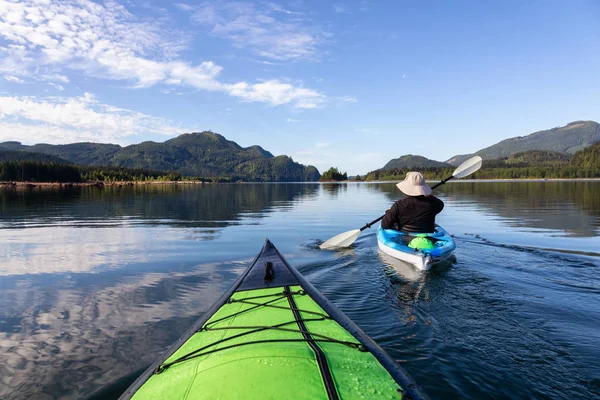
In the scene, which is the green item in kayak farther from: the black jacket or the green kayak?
the green kayak

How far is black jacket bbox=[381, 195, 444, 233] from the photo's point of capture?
1019 centimetres

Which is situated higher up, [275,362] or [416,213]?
[416,213]

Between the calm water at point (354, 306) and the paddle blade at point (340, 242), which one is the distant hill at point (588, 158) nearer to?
the paddle blade at point (340, 242)

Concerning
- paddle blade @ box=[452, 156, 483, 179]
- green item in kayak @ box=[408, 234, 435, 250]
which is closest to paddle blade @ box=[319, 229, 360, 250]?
green item in kayak @ box=[408, 234, 435, 250]

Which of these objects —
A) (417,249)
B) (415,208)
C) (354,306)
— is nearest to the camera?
(354,306)

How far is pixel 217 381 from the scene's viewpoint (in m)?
2.84

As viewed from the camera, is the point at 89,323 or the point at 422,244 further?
the point at 422,244

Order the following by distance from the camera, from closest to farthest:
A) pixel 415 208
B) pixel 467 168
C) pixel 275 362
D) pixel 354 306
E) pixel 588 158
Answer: pixel 275 362, pixel 354 306, pixel 415 208, pixel 467 168, pixel 588 158

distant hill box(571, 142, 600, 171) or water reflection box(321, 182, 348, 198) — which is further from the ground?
distant hill box(571, 142, 600, 171)

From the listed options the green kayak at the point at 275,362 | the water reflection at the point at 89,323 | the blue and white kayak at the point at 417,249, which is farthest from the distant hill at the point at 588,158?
the green kayak at the point at 275,362

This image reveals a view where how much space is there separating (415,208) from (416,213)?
0.17 meters

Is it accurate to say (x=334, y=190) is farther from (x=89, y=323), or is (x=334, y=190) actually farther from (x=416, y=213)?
(x=89, y=323)

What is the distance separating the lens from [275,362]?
10.1 ft

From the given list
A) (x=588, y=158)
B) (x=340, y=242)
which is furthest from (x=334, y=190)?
(x=588, y=158)
